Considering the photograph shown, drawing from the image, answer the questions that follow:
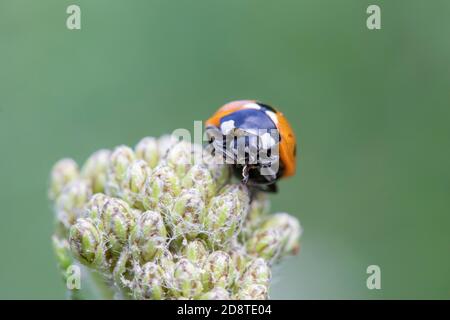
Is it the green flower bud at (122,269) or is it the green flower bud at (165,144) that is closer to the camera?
the green flower bud at (122,269)

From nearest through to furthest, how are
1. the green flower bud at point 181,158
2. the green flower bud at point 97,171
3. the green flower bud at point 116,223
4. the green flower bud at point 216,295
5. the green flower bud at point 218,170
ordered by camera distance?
the green flower bud at point 216,295 → the green flower bud at point 116,223 → the green flower bud at point 181,158 → the green flower bud at point 218,170 → the green flower bud at point 97,171

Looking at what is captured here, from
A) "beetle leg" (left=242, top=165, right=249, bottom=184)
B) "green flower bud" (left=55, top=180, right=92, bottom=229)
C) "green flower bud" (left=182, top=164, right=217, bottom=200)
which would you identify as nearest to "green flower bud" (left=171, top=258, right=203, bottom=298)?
"green flower bud" (left=182, top=164, right=217, bottom=200)

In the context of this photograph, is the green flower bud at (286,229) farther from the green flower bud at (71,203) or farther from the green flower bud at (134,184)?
the green flower bud at (71,203)

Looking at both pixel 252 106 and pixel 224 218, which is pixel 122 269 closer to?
pixel 224 218

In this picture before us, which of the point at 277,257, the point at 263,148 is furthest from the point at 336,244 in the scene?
the point at 263,148

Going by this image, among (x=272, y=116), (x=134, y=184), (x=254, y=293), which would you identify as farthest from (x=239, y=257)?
(x=272, y=116)

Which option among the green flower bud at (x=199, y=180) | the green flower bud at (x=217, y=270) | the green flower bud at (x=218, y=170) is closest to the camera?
the green flower bud at (x=217, y=270)

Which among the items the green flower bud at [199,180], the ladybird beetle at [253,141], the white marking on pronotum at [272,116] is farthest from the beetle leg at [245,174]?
the white marking on pronotum at [272,116]

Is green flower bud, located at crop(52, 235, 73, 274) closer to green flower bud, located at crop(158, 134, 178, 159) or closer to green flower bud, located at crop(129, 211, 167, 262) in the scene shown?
green flower bud, located at crop(129, 211, 167, 262)
